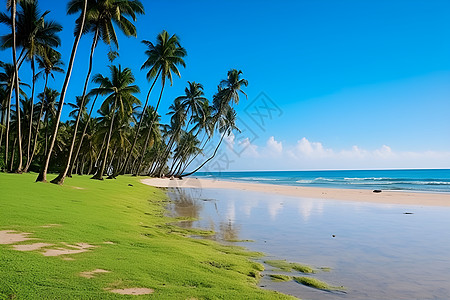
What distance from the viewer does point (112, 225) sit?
8562 millimetres

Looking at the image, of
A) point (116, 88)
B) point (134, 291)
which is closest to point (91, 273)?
point (134, 291)

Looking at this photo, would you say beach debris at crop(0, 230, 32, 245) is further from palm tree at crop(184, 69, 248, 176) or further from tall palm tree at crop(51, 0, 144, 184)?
palm tree at crop(184, 69, 248, 176)

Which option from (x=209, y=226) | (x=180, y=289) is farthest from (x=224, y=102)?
(x=180, y=289)

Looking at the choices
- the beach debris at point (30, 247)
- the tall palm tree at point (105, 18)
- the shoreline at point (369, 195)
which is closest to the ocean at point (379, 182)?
the shoreline at point (369, 195)

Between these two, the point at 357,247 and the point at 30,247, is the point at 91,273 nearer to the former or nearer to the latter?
the point at 30,247

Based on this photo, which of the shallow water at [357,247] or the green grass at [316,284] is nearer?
the green grass at [316,284]

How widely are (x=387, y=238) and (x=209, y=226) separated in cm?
595

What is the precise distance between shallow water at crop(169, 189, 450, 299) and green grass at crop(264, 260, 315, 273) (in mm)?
257

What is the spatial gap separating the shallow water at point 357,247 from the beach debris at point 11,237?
177 inches

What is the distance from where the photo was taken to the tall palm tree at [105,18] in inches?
742

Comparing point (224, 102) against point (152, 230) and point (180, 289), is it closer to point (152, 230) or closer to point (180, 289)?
point (152, 230)

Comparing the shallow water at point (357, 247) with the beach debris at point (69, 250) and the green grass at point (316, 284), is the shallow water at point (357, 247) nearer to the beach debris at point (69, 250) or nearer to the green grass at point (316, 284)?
the green grass at point (316, 284)

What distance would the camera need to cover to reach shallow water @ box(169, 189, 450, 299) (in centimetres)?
555

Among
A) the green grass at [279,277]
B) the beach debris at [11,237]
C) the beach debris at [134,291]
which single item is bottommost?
the green grass at [279,277]
